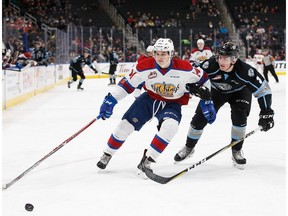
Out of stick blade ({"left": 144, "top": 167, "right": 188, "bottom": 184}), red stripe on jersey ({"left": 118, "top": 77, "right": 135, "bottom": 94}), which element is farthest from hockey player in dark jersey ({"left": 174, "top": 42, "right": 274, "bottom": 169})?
stick blade ({"left": 144, "top": 167, "right": 188, "bottom": 184})

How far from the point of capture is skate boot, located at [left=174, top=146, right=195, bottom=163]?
4.27m

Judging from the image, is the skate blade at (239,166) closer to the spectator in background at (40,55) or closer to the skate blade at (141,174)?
the skate blade at (141,174)

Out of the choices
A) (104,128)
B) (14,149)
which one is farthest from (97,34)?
(14,149)

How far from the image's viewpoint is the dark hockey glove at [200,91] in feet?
12.1

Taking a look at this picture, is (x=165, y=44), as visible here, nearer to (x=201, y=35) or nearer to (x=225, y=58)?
(x=225, y=58)

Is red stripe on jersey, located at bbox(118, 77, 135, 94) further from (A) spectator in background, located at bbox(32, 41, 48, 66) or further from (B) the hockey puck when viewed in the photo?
(A) spectator in background, located at bbox(32, 41, 48, 66)

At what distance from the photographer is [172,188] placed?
3350 mm

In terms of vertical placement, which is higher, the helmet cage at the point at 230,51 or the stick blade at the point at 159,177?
the helmet cage at the point at 230,51

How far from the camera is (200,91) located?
368 centimetres

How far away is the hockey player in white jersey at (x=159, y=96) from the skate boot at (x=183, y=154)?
1.81 ft

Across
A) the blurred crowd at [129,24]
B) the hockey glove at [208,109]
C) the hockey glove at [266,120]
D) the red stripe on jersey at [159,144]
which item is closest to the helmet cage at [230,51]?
the hockey glove at [208,109]

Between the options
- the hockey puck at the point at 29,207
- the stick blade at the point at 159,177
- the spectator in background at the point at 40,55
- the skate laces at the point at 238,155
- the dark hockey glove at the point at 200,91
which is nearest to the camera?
the hockey puck at the point at 29,207

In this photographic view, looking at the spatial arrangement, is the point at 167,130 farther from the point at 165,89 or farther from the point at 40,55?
the point at 40,55

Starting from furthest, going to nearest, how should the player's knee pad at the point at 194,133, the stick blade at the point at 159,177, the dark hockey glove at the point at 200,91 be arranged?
the player's knee pad at the point at 194,133 < the dark hockey glove at the point at 200,91 < the stick blade at the point at 159,177
